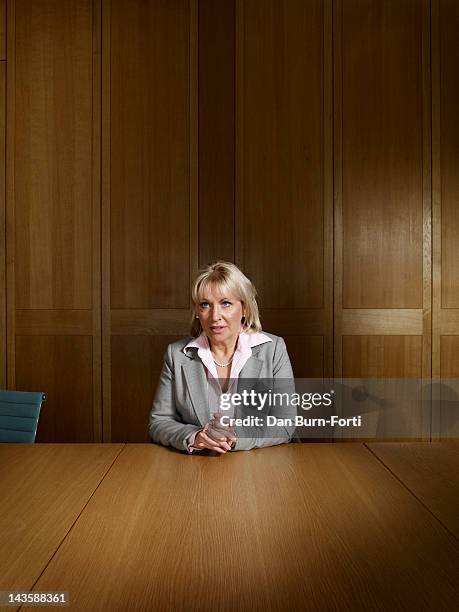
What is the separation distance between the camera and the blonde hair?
2.27 m

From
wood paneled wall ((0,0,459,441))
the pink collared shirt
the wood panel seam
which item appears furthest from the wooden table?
wood paneled wall ((0,0,459,441))

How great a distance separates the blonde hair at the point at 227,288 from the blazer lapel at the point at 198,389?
196 millimetres

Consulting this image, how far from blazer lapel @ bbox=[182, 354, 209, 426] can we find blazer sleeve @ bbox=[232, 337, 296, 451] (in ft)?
0.94

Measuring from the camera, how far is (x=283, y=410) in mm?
2084

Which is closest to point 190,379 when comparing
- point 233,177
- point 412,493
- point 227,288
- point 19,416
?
point 227,288

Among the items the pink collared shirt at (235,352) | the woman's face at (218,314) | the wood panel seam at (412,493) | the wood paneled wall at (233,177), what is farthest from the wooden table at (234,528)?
the wood paneled wall at (233,177)

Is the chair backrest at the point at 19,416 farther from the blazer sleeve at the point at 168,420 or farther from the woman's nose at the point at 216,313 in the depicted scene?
the woman's nose at the point at 216,313

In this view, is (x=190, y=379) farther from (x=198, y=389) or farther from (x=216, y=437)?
(x=216, y=437)

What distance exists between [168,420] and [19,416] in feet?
2.16

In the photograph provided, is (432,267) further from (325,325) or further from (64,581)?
(64,581)

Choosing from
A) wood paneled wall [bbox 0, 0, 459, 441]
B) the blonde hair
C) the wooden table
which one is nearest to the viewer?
the wooden table

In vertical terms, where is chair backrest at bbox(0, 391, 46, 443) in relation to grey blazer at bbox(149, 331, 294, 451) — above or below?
below

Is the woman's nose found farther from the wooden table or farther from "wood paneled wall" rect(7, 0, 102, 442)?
"wood paneled wall" rect(7, 0, 102, 442)

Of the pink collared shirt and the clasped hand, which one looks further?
the pink collared shirt
